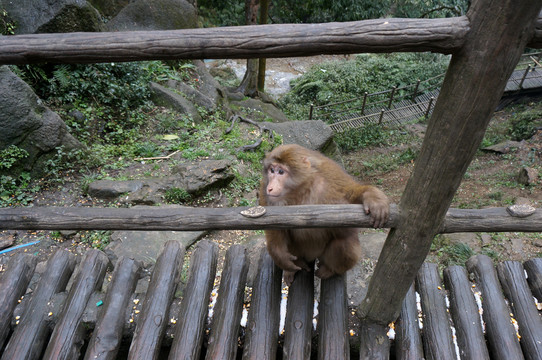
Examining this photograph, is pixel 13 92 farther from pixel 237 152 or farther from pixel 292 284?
pixel 292 284

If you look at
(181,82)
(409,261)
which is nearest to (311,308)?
(409,261)

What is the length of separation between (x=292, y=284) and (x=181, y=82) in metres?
7.22

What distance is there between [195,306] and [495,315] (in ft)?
6.58

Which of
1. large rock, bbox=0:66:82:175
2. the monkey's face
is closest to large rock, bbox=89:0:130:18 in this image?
large rock, bbox=0:66:82:175

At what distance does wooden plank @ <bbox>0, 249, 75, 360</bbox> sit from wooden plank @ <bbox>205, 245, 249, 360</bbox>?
111 centimetres

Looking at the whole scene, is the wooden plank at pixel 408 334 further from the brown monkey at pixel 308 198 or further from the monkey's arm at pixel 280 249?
the monkey's arm at pixel 280 249

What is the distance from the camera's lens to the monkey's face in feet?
8.34

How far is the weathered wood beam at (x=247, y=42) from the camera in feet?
5.05

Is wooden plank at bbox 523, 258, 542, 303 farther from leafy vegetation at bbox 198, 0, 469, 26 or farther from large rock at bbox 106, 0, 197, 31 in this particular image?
leafy vegetation at bbox 198, 0, 469, 26

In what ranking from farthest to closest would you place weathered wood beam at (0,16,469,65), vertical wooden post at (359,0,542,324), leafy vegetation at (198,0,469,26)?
leafy vegetation at (198,0,469,26) < weathered wood beam at (0,16,469,65) < vertical wooden post at (359,0,542,324)

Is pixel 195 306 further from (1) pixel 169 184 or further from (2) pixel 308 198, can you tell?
(1) pixel 169 184

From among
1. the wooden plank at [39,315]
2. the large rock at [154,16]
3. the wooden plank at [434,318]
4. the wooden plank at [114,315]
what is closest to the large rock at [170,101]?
the large rock at [154,16]

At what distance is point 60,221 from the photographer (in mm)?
2195

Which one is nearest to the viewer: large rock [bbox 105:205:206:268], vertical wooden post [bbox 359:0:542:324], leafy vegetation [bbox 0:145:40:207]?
vertical wooden post [bbox 359:0:542:324]
